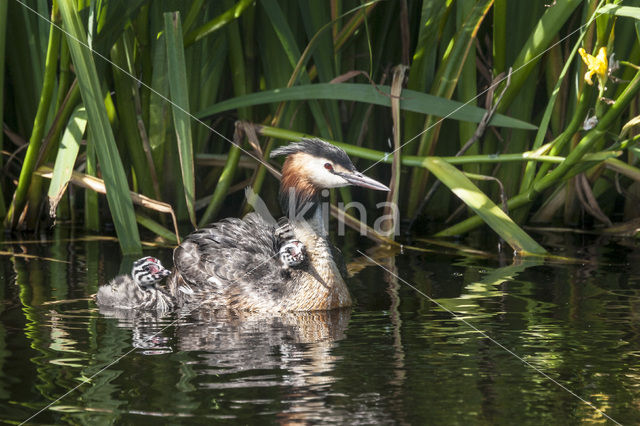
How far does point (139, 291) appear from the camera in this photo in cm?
516

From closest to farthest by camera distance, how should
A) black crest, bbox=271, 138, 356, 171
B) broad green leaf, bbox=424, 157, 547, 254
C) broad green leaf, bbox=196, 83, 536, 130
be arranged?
black crest, bbox=271, 138, 356, 171 → broad green leaf, bbox=424, 157, 547, 254 → broad green leaf, bbox=196, 83, 536, 130

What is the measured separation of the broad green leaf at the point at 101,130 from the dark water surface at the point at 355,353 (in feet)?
0.86

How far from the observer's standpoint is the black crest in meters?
5.49

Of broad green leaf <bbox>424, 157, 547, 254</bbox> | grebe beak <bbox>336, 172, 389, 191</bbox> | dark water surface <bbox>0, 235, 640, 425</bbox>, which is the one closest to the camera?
dark water surface <bbox>0, 235, 640, 425</bbox>

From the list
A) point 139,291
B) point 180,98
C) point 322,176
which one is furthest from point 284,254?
point 180,98

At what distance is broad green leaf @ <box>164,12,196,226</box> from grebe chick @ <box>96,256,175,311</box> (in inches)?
25.4

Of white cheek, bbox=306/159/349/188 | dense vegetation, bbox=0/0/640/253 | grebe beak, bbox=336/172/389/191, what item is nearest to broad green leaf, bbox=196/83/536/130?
dense vegetation, bbox=0/0/640/253

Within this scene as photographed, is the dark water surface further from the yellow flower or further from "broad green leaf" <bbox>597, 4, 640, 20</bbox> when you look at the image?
A: "broad green leaf" <bbox>597, 4, 640, 20</bbox>

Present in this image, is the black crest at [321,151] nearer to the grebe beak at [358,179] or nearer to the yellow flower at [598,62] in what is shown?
the grebe beak at [358,179]

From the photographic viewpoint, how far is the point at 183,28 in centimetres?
625

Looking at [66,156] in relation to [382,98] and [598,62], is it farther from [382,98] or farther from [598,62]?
[598,62]

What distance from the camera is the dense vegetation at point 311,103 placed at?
588 centimetres

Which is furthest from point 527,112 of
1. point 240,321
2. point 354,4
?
point 240,321

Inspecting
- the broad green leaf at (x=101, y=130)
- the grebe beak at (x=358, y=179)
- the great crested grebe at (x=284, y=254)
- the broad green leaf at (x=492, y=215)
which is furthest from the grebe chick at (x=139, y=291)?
the broad green leaf at (x=492, y=215)
